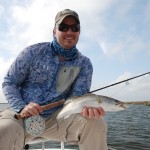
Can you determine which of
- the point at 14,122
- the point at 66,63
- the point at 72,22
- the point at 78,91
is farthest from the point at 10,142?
the point at 72,22

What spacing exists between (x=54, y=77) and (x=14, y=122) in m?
1.17

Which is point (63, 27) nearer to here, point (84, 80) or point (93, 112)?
point (84, 80)

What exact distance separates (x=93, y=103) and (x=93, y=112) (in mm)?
114

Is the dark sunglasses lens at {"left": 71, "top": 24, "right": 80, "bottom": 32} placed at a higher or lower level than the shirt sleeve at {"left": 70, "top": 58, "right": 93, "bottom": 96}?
higher

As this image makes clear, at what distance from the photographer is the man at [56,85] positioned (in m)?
3.91

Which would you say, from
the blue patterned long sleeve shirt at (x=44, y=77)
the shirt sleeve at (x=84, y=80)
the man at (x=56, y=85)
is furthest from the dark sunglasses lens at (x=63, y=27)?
the shirt sleeve at (x=84, y=80)

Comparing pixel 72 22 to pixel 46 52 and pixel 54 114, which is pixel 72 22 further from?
pixel 54 114

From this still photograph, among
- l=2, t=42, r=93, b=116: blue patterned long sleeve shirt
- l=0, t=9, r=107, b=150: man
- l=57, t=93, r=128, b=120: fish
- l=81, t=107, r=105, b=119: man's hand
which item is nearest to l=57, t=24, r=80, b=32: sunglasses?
l=0, t=9, r=107, b=150: man

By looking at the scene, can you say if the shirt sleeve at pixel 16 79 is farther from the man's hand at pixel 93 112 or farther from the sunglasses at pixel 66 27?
the man's hand at pixel 93 112

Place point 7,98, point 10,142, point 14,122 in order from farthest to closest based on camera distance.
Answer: point 7,98 < point 14,122 < point 10,142

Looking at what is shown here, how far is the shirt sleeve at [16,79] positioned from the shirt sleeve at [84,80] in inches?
31.4

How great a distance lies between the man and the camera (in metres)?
3.91

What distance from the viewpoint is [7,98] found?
4211mm

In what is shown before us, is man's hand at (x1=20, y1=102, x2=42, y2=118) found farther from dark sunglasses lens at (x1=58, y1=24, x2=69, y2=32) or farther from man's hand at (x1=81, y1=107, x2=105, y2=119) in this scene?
dark sunglasses lens at (x1=58, y1=24, x2=69, y2=32)
